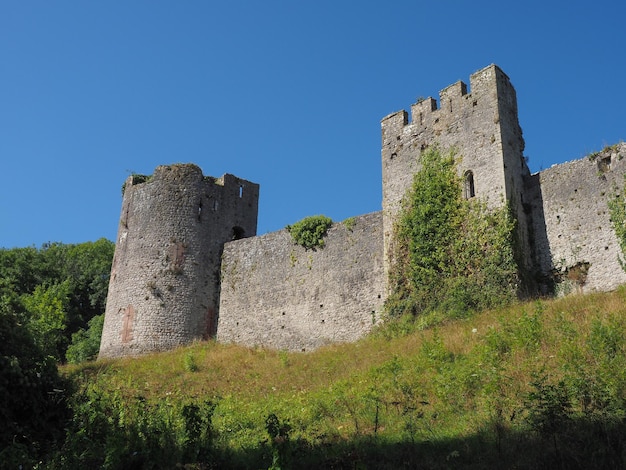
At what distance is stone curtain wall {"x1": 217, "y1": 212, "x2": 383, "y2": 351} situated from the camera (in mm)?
21203

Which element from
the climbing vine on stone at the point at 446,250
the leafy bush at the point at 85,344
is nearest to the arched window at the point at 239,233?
the leafy bush at the point at 85,344

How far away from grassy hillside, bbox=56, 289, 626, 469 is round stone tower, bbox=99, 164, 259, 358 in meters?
7.74

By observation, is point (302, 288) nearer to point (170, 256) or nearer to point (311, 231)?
point (311, 231)

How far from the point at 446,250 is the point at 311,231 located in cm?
601

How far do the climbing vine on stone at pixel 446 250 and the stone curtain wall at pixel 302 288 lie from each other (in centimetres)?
137

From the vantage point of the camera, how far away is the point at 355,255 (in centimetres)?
2186

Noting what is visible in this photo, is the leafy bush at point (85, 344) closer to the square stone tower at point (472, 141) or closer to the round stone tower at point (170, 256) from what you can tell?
the round stone tower at point (170, 256)

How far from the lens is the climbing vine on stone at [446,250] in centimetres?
1770

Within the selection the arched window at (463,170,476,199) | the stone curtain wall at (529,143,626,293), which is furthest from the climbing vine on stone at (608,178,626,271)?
the arched window at (463,170,476,199)

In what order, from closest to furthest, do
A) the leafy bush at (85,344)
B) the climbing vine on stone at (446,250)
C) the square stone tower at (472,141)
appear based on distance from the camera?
the climbing vine on stone at (446,250), the square stone tower at (472,141), the leafy bush at (85,344)

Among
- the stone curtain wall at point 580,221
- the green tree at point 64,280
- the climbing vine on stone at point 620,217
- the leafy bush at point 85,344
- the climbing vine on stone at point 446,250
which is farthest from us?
the green tree at point 64,280

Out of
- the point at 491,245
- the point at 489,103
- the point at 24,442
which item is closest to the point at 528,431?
the point at 24,442

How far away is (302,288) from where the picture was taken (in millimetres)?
23000

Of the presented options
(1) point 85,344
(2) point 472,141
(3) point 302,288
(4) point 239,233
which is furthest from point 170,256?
(2) point 472,141
